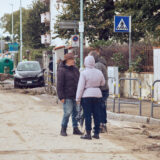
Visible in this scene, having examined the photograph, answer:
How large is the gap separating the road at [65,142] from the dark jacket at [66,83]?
86cm

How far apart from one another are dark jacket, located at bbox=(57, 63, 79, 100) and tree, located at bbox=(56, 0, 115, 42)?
848 inches

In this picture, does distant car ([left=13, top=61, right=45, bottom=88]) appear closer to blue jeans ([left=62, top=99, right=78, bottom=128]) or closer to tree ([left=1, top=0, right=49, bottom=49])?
blue jeans ([left=62, top=99, right=78, bottom=128])

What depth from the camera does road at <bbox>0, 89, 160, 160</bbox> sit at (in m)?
8.02

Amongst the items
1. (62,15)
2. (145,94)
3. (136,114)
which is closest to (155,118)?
(136,114)

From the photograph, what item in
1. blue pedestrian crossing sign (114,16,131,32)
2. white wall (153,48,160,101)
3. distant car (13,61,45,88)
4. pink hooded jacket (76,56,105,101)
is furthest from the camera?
distant car (13,61,45,88)

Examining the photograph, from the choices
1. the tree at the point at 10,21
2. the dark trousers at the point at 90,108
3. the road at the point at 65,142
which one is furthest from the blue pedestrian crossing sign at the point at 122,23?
the tree at the point at 10,21

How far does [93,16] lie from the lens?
32.6 m

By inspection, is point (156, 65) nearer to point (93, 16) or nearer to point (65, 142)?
point (65, 142)

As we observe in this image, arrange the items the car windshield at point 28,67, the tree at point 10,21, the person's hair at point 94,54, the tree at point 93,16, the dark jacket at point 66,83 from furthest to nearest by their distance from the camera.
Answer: the tree at point 10,21 → the tree at point 93,16 → the car windshield at point 28,67 → the person's hair at point 94,54 → the dark jacket at point 66,83

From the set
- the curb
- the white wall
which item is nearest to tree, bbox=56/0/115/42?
the white wall

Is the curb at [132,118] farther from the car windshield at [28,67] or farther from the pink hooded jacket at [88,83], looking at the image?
the car windshield at [28,67]

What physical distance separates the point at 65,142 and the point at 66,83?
1.48m

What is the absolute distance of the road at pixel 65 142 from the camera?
8.02 m

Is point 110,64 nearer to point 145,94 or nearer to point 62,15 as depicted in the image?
point 145,94
